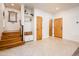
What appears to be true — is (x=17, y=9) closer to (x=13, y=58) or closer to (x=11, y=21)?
(x=11, y=21)

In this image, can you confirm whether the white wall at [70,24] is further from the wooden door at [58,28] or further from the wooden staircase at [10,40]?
the wooden staircase at [10,40]

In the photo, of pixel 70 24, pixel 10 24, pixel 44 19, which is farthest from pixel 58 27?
pixel 10 24

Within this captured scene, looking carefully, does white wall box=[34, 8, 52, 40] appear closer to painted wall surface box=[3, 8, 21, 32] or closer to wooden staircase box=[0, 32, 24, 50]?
painted wall surface box=[3, 8, 21, 32]

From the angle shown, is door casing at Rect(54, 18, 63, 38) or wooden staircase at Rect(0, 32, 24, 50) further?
door casing at Rect(54, 18, 63, 38)

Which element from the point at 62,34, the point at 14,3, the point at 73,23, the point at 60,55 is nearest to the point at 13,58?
the point at 60,55

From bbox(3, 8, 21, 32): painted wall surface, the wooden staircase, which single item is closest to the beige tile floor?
the wooden staircase

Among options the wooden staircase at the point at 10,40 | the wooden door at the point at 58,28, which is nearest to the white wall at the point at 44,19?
the wooden door at the point at 58,28

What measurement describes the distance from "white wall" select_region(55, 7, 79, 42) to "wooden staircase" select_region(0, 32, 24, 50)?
131 centimetres

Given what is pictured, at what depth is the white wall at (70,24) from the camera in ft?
9.46

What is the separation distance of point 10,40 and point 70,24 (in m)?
1.88

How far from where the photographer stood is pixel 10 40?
2979mm

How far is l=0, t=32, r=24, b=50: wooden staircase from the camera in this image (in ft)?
9.23

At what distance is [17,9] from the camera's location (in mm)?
2703

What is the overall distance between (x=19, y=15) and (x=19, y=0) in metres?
0.61
